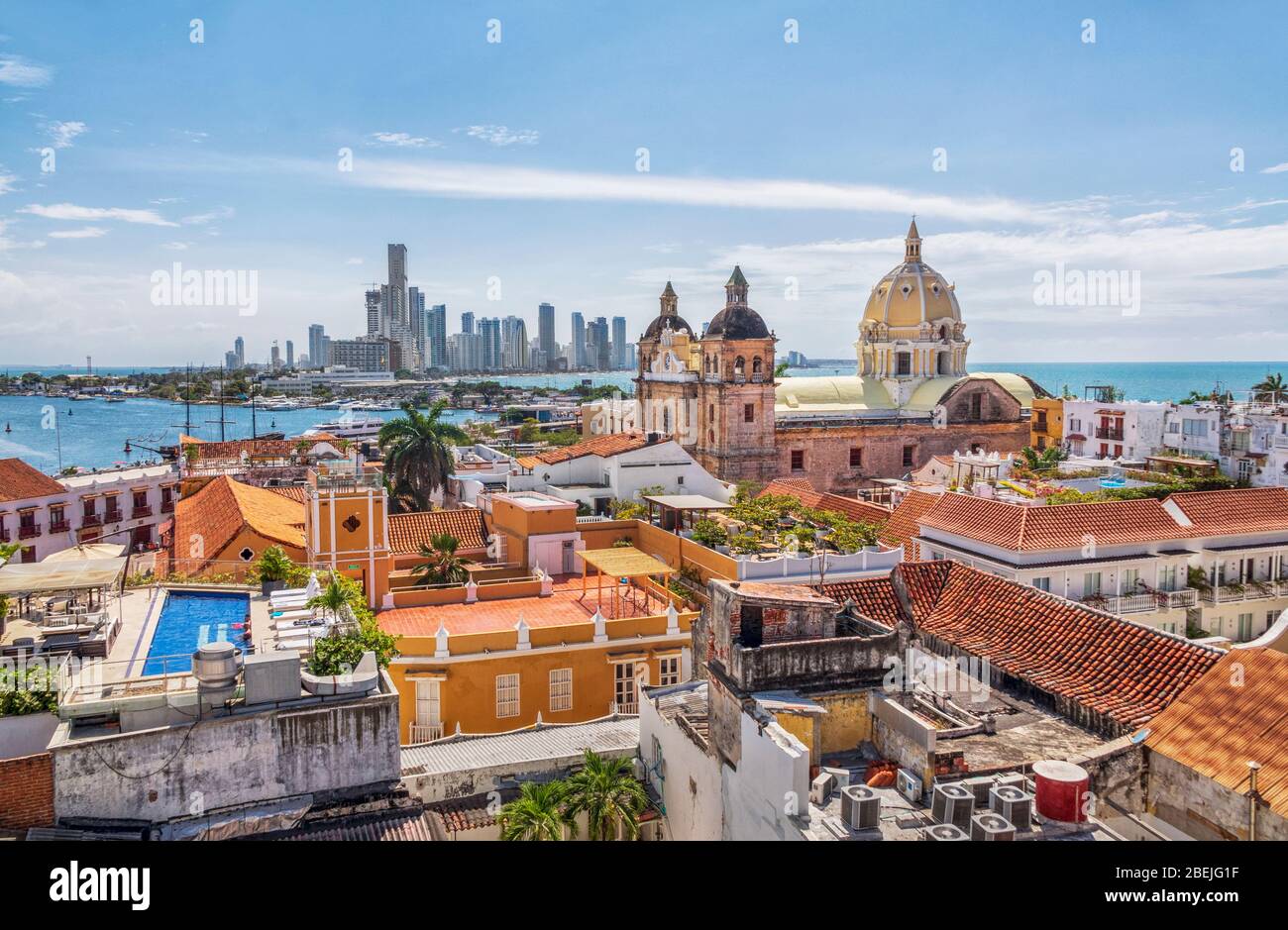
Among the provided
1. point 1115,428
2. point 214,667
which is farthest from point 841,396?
point 214,667

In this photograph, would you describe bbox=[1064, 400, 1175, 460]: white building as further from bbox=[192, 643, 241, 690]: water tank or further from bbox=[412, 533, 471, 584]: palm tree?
bbox=[192, 643, 241, 690]: water tank

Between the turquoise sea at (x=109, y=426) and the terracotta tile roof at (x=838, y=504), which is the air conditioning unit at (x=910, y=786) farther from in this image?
the turquoise sea at (x=109, y=426)

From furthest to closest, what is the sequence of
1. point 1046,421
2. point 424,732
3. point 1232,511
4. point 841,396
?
point 1046,421 < point 841,396 < point 1232,511 < point 424,732

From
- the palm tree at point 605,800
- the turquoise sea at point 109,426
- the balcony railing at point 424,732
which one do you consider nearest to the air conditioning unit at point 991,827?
the palm tree at point 605,800

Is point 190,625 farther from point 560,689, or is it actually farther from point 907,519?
point 907,519

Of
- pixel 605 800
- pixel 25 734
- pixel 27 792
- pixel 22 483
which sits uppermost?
pixel 22 483
